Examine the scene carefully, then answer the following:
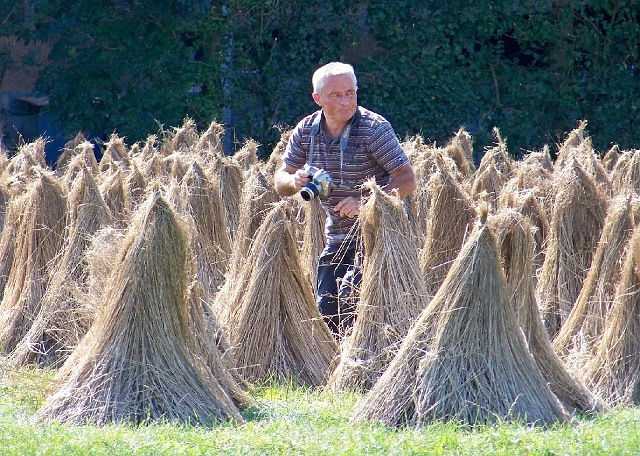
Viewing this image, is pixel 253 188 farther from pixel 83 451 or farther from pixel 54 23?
pixel 54 23

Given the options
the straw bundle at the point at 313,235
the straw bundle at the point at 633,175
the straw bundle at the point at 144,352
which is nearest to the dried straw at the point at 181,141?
the straw bundle at the point at 313,235

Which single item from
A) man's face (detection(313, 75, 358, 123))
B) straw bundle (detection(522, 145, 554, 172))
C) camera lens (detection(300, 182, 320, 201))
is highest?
straw bundle (detection(522, 145, 554, 172))

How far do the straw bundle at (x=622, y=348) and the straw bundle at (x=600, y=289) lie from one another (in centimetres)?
22

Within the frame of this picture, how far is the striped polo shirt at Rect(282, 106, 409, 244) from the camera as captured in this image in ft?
18.4

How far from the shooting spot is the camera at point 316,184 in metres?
5.47

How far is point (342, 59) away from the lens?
1505cm

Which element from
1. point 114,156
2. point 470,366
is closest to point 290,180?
point 470,366

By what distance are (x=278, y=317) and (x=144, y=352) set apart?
1.20 metres

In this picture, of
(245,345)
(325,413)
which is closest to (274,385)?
(245,345)

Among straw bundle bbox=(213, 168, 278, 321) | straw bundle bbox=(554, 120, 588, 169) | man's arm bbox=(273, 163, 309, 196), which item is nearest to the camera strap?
man's arm bbox=(273, 163, 309, 196)

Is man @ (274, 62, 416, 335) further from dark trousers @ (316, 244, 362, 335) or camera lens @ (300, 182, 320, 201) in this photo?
camera lens @ (300, 182, 320, 201)

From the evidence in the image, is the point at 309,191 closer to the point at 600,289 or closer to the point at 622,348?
the point at 600,289

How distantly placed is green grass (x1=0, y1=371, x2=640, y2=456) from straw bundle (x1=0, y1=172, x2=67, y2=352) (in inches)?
59.9

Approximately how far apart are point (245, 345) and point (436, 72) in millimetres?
9673
